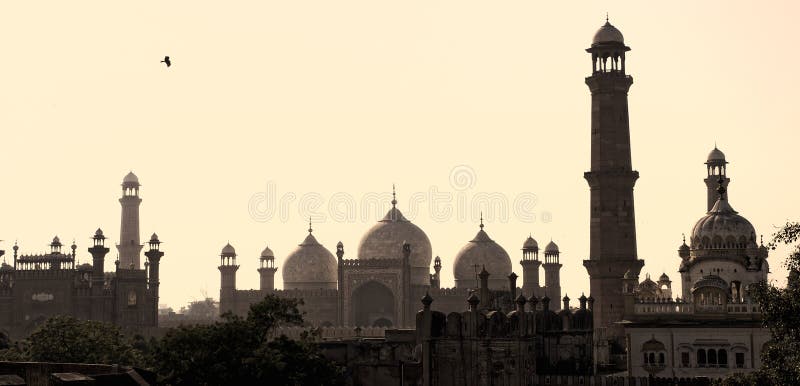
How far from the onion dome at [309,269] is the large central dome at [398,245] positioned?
18.2ft

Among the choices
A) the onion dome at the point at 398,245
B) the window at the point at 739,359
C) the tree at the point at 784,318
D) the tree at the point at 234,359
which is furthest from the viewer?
the onion dome at the point at 398,245

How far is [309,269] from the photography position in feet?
370

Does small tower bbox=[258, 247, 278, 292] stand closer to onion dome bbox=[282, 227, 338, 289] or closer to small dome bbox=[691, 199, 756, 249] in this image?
onion dome bbox=[282, 227, 338, 289]

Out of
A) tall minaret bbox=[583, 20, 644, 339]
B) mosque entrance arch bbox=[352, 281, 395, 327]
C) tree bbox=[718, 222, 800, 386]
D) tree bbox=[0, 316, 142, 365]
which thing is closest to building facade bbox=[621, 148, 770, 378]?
tall minaret bbox=[583, 20, 644, 339]

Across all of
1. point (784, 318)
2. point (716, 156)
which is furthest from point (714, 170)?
point (784, 318)

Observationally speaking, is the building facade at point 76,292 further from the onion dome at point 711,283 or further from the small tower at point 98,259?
the onion dome at point 711,283

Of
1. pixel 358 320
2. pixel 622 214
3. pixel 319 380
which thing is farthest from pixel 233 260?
pixel 319 380

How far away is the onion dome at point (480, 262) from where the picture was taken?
362 ft

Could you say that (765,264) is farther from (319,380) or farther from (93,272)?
(93,272)

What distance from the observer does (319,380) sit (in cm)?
5103

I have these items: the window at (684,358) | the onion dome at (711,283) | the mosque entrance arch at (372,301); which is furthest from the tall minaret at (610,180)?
the mosque entrance arch at (372,301)

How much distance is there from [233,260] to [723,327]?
192 ft

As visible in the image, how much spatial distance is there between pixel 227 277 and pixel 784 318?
84.1 m

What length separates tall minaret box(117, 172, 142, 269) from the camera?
4471 inches
